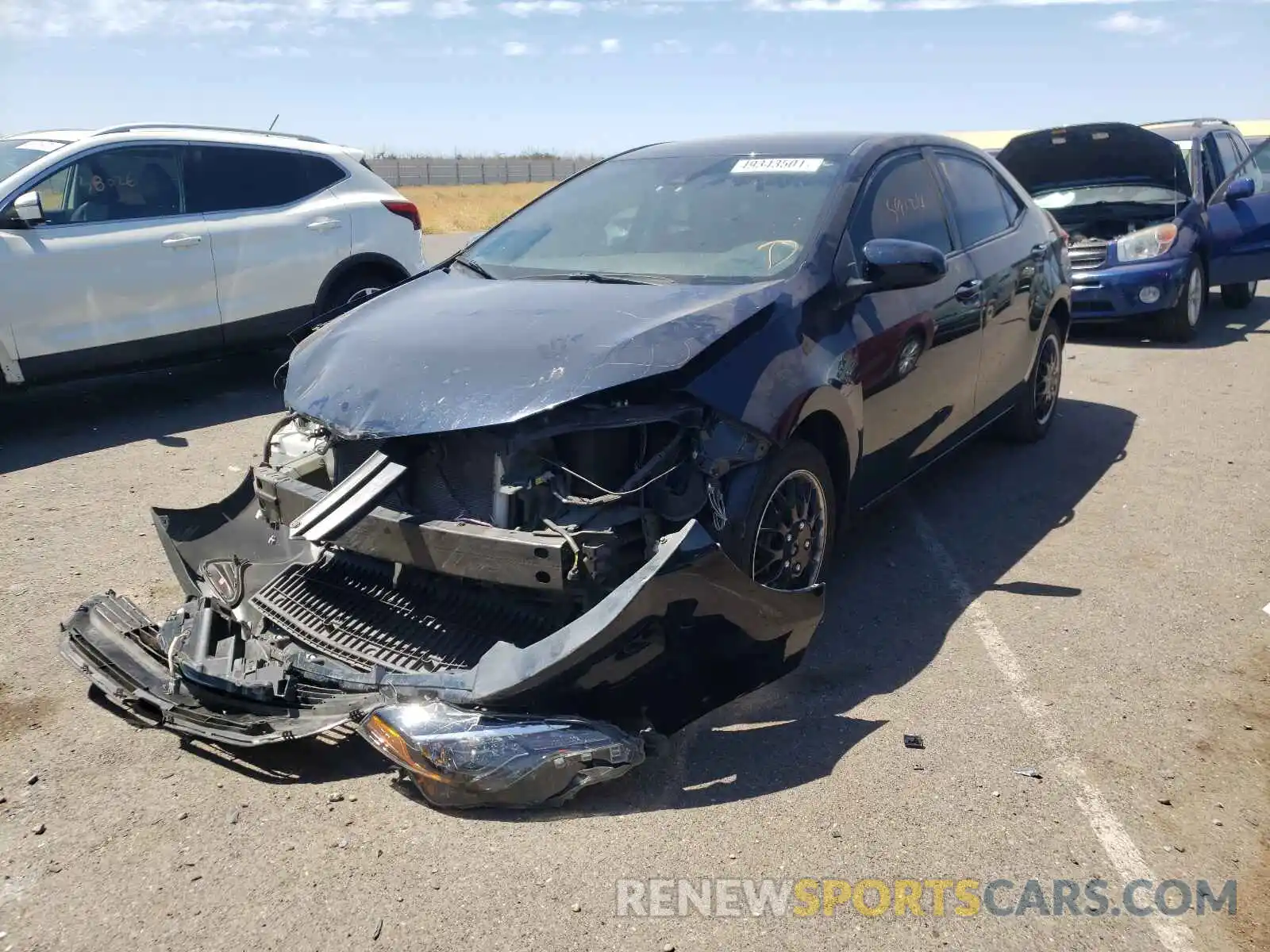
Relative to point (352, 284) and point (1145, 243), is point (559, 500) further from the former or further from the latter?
point (1145, 243)

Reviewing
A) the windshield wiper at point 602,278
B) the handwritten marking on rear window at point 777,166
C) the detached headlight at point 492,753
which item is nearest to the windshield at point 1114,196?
the handwritten marking on rear window at point 777,166

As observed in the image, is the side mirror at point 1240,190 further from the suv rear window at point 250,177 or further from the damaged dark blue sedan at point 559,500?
the suv rear window at point 250,177

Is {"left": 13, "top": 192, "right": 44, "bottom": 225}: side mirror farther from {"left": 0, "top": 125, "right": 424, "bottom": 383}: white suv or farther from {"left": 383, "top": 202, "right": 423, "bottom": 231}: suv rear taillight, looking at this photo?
{"left": 383, "top": 202, "right": 423, "bottom": 231}: suv rear taillight

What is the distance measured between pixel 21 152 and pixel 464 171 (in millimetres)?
60163

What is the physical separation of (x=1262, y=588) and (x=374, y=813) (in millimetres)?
3892

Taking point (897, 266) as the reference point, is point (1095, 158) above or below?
above

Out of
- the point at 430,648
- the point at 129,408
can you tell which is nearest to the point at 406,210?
the point at 129,408

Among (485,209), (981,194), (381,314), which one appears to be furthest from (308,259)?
(485,209)

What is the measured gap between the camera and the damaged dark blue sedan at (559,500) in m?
3.01

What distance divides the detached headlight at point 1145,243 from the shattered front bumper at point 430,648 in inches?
313

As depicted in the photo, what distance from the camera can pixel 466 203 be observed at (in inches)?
1809

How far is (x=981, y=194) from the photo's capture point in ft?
19.1

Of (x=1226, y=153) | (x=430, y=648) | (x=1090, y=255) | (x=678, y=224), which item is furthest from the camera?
(x=1226, y=153)

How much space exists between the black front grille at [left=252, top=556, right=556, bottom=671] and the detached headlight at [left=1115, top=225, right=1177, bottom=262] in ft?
28.0
